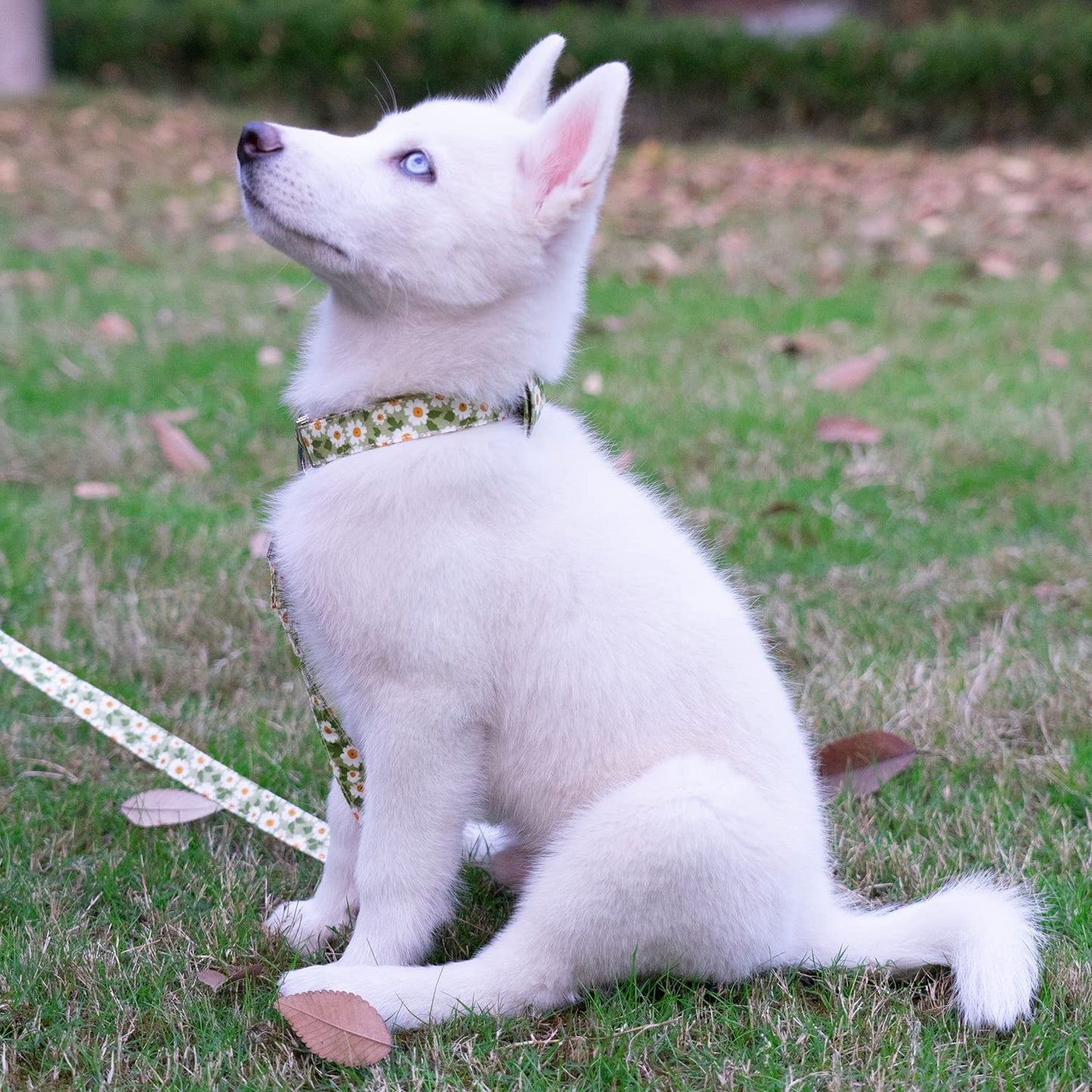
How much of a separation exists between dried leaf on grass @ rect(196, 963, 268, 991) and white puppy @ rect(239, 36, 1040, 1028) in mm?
137

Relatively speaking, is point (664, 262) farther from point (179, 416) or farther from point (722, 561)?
point (722, 561)

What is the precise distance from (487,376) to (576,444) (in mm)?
204

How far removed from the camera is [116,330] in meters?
5.80

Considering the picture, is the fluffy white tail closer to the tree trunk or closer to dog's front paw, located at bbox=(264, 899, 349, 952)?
dog's front paw, located at bbox=(264, 899, 349, 952)

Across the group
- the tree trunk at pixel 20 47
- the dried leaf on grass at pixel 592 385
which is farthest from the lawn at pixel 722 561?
the tree trunk at pixel 20 47

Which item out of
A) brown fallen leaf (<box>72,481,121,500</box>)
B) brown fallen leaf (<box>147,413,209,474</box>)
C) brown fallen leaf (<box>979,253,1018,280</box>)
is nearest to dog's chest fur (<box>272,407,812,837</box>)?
brown fallen leaf (<box>72,481,121,500</box>)

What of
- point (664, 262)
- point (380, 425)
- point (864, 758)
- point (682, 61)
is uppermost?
point (380, 425)

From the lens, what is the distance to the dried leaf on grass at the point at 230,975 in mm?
1949

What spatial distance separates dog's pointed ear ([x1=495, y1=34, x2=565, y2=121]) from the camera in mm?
2256

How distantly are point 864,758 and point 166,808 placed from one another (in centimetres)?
137

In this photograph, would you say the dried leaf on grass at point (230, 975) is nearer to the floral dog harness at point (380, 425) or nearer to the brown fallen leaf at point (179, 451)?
the floral dog harness at point (380, 425)

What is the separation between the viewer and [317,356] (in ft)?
7.06

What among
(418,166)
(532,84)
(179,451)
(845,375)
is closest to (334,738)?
(418,166)

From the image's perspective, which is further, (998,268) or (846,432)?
(998,268)
